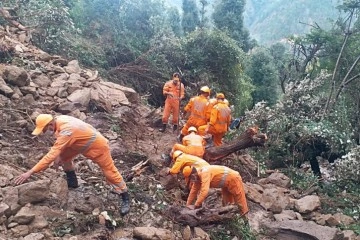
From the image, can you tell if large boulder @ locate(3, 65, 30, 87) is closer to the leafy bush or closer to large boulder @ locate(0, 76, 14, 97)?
large boulder @ locate(0, 76, 14, 97)

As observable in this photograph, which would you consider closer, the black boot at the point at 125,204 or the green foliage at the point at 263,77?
the black boot at the point at 125,204

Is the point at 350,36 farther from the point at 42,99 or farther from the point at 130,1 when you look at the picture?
the point at 42,99

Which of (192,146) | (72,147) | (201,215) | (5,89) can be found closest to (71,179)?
(72,147)

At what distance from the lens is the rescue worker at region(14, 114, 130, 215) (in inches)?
203

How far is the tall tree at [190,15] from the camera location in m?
29.9

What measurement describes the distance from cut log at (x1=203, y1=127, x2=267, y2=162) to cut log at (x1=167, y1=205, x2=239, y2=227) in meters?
2.25

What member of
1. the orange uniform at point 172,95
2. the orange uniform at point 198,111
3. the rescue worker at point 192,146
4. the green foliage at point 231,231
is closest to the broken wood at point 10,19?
the orange uniform at point 172,95

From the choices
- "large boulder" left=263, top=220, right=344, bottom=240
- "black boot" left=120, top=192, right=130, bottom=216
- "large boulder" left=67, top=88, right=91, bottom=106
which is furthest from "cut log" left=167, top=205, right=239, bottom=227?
"large boulder" left=67, top=88, right=91, bottom=106

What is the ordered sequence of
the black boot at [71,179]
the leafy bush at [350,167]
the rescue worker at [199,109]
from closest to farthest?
the black boot at [71,179]
the rescue worker at [199,109]
the leafy bush at [350,167]

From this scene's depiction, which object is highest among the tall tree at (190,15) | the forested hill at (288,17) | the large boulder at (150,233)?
the forested hill at (288,17)

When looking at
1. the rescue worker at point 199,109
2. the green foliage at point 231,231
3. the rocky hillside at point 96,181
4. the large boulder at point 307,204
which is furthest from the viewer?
the rescue worker at point 199,109

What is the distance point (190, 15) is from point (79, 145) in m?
26.2

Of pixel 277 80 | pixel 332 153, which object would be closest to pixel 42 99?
pixel 332 153

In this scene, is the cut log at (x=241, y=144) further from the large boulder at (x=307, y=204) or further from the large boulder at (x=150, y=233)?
the large boulder at (x=150, y=233)
